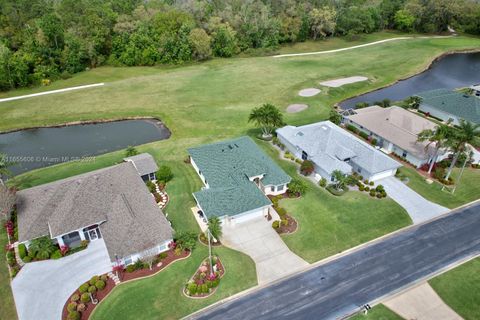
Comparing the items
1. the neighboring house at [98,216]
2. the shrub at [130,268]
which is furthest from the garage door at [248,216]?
the shrub at [130,268]

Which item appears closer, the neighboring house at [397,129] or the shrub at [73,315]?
the shrub at [73,315]

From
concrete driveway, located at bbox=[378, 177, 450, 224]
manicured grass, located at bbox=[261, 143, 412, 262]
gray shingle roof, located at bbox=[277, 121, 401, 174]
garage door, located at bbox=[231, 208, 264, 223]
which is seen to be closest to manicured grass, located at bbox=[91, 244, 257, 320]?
garage door, located at bbox=[231, 208, 264, 223]

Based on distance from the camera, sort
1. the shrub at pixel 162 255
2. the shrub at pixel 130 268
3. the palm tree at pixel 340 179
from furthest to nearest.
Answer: the palm tree at pixel 340 179, the shrub at pixel 162 255, the shrub at pixel 130 268

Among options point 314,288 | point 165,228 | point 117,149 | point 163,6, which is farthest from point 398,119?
point 163,6

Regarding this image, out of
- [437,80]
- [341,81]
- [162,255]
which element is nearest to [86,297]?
[162,255]

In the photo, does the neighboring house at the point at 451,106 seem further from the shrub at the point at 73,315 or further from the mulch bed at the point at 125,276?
the shrub at the point at 73,315

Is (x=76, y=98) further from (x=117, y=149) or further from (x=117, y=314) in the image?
(x=117, y=314)

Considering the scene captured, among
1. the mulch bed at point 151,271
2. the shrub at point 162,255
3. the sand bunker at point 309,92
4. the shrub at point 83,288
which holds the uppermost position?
the sand bunker at point 309,92

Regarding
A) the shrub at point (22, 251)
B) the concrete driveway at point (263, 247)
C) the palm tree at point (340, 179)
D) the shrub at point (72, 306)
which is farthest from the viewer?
the palm tree at point (340, 179)
